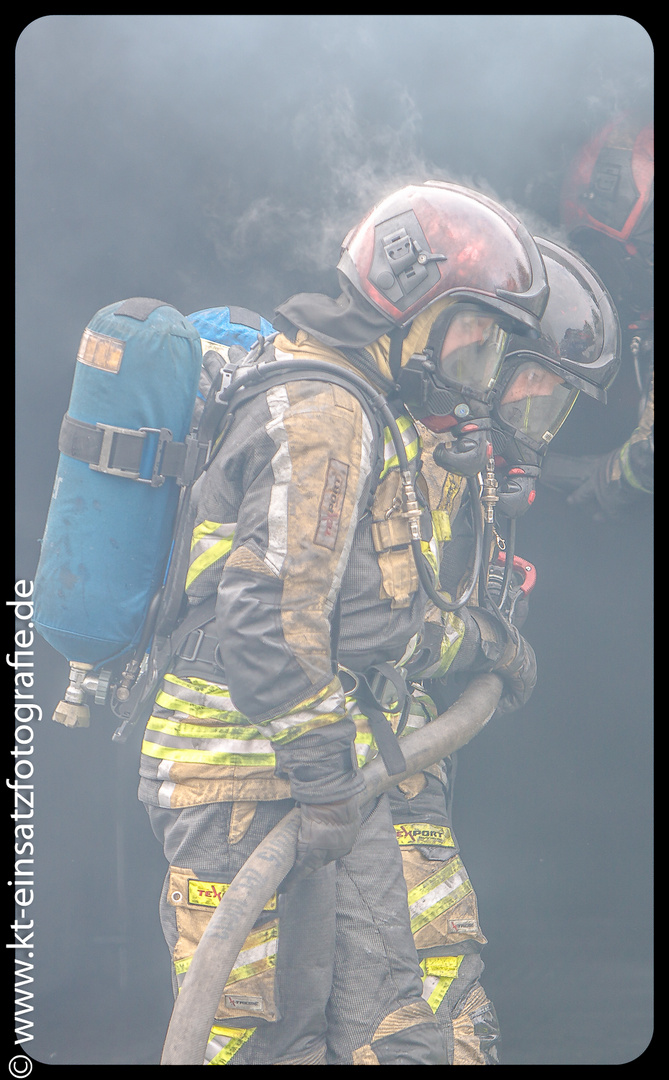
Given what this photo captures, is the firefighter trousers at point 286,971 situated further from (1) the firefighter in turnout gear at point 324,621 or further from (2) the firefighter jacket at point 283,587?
(2) the firefighter jacket at point 283,587

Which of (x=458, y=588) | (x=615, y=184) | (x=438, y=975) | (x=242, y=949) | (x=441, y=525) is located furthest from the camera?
(x=615, y=184)

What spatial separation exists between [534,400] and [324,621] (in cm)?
133

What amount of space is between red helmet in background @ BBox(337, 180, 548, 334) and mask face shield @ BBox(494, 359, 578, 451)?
51 centimetres

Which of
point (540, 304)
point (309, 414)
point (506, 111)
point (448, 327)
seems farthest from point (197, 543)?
point (506, 111)

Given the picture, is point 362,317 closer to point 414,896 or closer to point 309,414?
point 309,414

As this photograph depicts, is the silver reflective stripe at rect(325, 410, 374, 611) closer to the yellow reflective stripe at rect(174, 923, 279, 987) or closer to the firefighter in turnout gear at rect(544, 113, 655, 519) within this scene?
the yellow reflective stripe at rect(174, 923, 279, 987)

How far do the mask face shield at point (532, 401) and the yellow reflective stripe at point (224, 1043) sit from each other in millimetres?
1986

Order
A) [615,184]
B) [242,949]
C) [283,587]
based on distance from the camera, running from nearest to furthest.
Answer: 1. [283,587]
2. [242,949]
3. [615,184]

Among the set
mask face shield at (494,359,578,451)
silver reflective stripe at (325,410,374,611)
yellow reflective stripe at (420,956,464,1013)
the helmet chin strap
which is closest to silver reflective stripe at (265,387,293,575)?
silver reflective stripe at (325,410,374,611)

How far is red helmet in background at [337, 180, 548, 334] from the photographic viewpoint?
7.45ft

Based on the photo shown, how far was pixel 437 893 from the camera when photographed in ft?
8.84

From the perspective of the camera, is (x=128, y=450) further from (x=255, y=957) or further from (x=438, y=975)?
(x=438, y=975)

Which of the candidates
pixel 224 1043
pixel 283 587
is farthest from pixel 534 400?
pixel 224 1043

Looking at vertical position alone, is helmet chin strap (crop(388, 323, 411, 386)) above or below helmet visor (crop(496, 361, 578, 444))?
above
